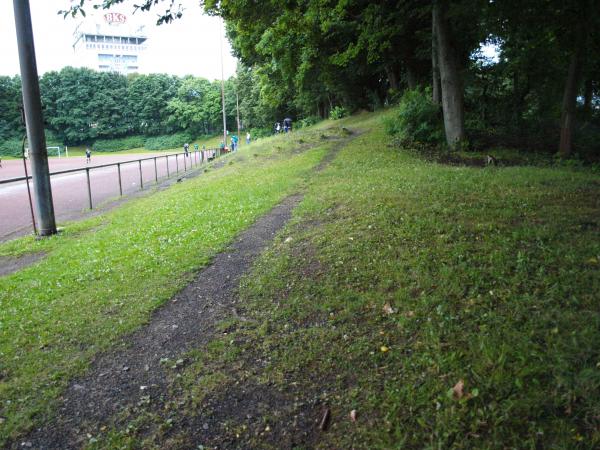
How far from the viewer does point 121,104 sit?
73.8 m

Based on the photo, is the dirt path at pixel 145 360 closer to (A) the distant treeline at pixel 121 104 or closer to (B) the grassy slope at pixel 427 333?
(B) the grassy slope at pixel 427 333

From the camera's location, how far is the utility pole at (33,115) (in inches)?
358

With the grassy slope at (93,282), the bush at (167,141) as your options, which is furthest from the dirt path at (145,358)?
the bush at (167,141)

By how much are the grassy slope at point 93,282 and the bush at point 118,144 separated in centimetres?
6478

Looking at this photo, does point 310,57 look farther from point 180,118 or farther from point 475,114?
point 180,118

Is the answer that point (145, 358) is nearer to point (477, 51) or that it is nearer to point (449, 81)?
point (449, 81)

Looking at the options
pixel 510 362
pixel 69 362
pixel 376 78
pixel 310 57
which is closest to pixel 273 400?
pixel 510 362

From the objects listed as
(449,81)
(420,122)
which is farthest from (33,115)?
(420,122)

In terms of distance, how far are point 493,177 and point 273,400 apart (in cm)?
700

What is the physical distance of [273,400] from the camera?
10.5 ft

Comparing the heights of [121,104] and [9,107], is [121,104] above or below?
above

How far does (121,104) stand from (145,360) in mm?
77576

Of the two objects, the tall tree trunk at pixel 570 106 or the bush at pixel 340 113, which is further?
the bush at pixel 340 113

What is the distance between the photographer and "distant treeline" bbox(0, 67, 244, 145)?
6869cm
